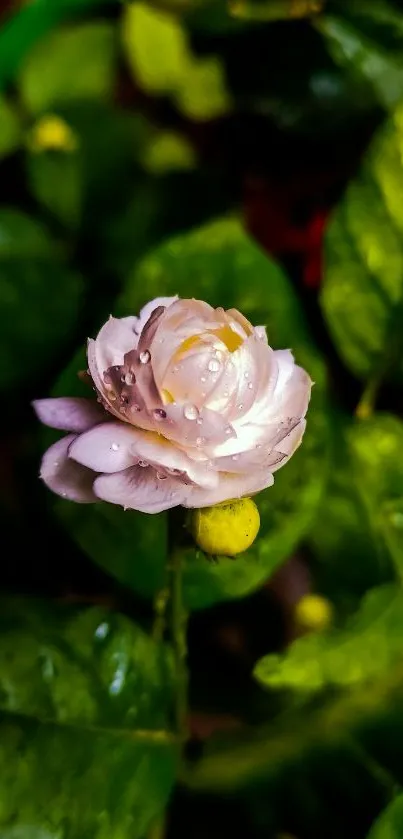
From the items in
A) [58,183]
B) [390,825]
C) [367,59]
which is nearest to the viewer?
[390,825]

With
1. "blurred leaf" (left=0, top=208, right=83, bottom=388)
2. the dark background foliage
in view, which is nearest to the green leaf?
the dark background foliage

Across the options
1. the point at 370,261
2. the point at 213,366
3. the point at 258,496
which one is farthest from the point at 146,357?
the point at 370,261

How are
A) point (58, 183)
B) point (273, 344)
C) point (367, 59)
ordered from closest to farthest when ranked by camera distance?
point (273, 344) → point (367, 59) → point (58, 183)

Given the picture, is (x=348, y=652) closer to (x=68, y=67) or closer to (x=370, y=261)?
(x=370, y=261)

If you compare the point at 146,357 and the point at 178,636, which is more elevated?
the point at 146,357

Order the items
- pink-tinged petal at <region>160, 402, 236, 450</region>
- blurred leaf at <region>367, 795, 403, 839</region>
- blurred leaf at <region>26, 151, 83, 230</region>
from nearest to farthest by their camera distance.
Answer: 1. pink-tinged petal at <region>160, 402, 236, 450</region>
2. blurred leaf at <region>367, 795, 403, 839</region>
3. blurred leaf at <region>26, 151, 83, 230</region>

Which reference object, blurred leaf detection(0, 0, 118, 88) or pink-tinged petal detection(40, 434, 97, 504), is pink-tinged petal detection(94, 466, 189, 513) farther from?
blurred leaf detection(0, 0, 118, 88)

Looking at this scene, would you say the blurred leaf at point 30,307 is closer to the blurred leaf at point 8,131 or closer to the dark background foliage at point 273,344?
the dark background foliage at point 273,344
